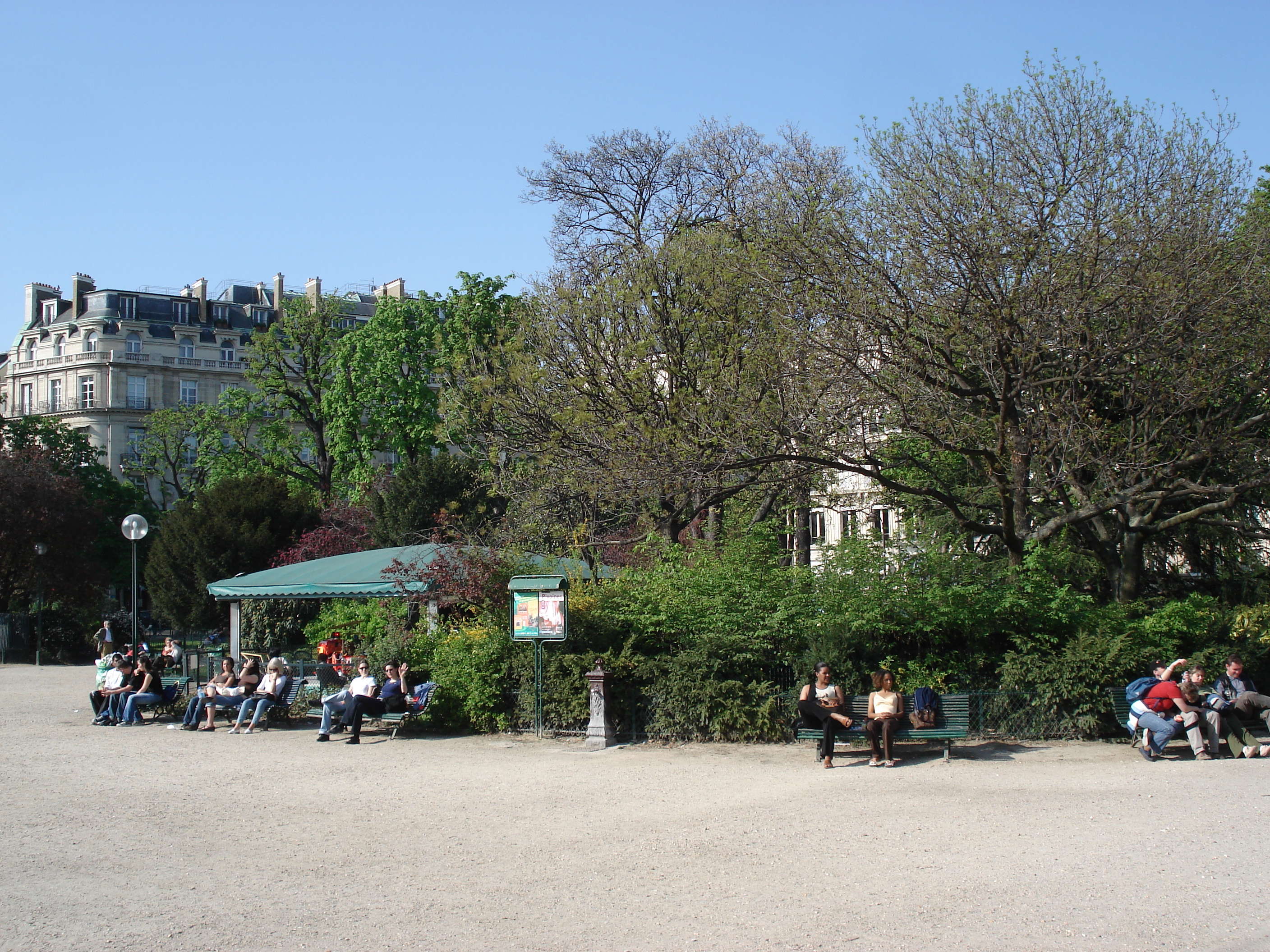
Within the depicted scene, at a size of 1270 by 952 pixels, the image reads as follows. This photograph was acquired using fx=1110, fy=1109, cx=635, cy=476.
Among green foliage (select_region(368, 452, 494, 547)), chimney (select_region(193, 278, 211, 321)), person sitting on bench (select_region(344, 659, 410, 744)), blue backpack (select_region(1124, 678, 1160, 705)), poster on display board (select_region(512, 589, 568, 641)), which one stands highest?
chimney (select_region(193, 278, 211, 321))

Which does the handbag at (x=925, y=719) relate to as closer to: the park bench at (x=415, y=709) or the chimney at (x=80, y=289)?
the park bench at (x=415, y=709)

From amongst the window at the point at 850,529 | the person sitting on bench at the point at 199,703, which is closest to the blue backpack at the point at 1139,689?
the window at the point at 850,529

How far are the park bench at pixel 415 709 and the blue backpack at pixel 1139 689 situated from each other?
9238 mm

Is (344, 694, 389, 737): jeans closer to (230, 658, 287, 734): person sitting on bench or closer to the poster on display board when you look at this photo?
(230, 658, 287, 734): person sitting on bench

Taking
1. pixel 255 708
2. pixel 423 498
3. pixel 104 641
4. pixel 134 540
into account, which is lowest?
pixel 104 641

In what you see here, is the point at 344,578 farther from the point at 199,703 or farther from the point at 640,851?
the point at 640,851

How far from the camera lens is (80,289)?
75.8 m

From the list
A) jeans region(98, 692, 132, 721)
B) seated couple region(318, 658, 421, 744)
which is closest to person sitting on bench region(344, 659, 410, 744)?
seated couple region(318, 658, 421, 744)

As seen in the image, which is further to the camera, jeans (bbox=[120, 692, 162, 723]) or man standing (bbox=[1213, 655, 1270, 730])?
jeans (bbox=[120, 692, 162, 723])

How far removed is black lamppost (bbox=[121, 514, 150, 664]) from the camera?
2102 centimetres

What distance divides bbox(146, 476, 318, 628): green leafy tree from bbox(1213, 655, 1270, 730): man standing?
31.1 m

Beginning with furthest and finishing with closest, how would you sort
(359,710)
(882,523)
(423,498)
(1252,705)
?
(882,523) < (423,498) < (359,710) < (1252,705)

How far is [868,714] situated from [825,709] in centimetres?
52

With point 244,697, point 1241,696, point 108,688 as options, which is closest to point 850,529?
point 1241,696
